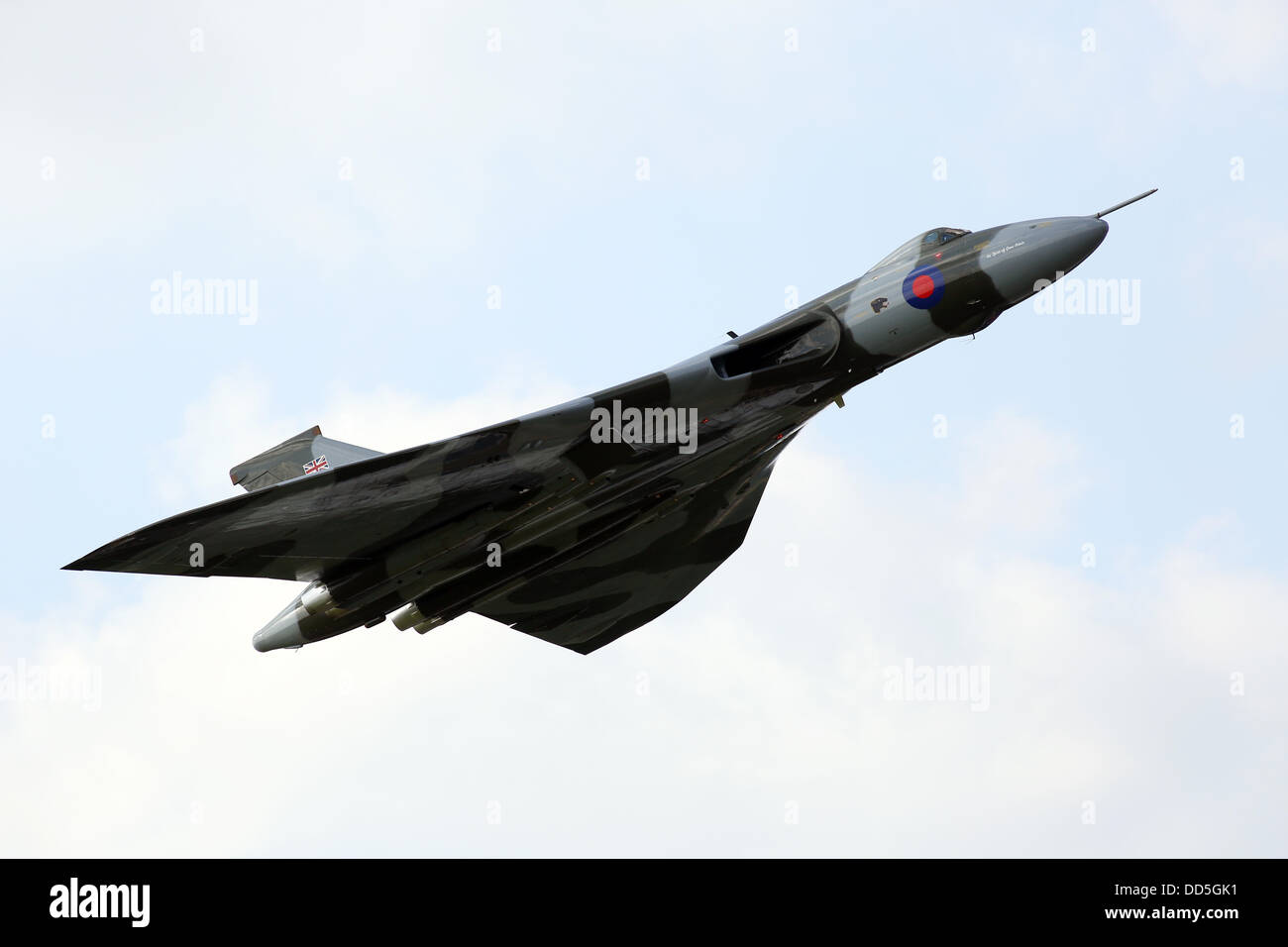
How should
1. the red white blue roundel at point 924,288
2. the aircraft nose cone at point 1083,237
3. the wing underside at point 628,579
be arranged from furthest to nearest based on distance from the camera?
the wing underside at point 628,579, the red white blue roundel at point 924,288, the aircraft nose cone at point 1083,237

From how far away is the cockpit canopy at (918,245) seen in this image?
20.5 meters

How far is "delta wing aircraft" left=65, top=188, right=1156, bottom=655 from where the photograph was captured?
1986 cm

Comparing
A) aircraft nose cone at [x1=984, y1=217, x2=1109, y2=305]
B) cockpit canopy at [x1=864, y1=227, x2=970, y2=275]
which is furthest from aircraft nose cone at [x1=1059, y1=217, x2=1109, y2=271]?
cockpit canopy at [x1=864, y1=227, x2=970, y2=275]

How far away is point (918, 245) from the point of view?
20719mm

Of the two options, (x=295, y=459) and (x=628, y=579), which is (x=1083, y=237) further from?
(x=295, y=459)

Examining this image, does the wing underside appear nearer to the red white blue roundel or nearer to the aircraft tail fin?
the aircraft tail fin

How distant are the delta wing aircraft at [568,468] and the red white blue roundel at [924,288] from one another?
2 cm

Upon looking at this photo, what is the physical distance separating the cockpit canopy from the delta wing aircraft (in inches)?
1.0

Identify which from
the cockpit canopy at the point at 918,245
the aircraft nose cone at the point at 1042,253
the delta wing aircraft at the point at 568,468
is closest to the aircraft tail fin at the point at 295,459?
the delta wing aircraft at the point at 568,468

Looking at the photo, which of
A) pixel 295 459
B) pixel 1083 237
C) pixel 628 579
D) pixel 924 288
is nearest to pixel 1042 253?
pixel 1083 237

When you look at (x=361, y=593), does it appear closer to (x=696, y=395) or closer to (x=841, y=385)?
(x=696, y=395)

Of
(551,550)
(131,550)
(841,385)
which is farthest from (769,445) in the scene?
(131,550)

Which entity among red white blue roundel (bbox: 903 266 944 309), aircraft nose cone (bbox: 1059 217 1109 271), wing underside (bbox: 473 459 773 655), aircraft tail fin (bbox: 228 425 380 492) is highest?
aircraft nose cone (bbox: 1059 217 1109 271)

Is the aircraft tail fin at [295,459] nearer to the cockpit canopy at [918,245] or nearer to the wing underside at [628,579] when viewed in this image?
the wing underside at [628,579]
